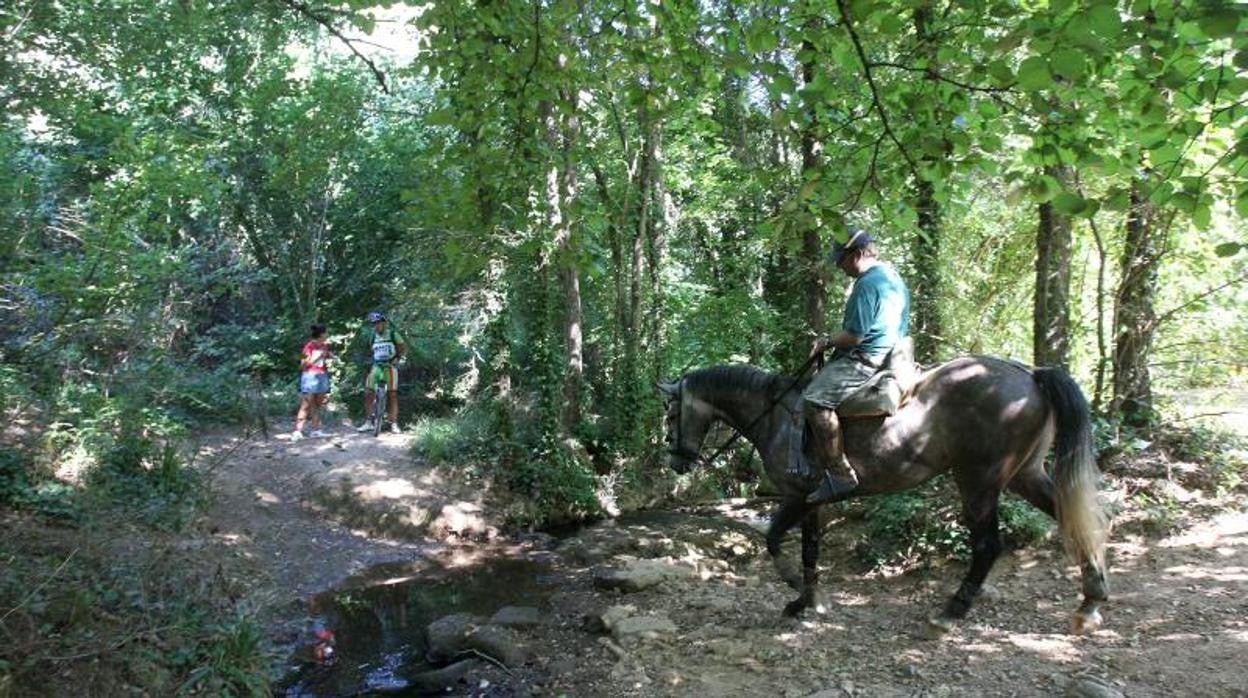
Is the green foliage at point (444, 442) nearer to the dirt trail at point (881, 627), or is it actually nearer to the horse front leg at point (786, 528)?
the dirt trail at point (881, 627)

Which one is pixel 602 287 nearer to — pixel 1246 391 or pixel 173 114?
pixel 173 114

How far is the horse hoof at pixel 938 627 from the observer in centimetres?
555

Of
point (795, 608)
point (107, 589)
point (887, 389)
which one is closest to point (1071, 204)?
point (887, 389)

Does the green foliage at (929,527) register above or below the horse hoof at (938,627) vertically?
above

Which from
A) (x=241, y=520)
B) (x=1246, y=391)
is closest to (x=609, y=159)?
(x=241, y=520)

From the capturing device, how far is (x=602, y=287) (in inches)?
708

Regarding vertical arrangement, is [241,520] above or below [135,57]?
below

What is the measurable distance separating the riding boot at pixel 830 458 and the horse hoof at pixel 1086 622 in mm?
1737

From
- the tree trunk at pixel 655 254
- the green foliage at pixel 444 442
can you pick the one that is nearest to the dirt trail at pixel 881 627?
the green foliage at pixel 444 442

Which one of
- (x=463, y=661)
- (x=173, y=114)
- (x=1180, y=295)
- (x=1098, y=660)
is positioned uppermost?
Answer: (x=173, y=114)

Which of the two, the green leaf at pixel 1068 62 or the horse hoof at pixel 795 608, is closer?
the green leaf at pixel 1068 62

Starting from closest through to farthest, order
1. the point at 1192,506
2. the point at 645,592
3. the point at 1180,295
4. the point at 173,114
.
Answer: the point at 1192,506 → the point at 645,592 → the point at 1180,295 → the point at 173,114

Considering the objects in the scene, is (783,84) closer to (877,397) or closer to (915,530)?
(877,397)

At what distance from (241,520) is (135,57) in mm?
6809
